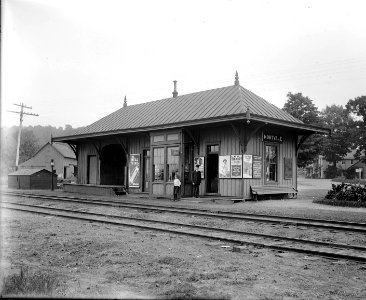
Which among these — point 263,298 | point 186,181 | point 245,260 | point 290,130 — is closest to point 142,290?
point 263,298

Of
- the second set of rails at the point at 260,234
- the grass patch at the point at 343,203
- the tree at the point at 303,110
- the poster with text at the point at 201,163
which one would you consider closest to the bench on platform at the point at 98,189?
the poster with text at the point at 201,163

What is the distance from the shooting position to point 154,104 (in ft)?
91.4

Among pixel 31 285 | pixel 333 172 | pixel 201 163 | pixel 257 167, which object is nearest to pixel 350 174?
pixel 333 172

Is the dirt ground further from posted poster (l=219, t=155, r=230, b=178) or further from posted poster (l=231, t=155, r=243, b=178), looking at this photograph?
posted poster (l=219, t=155, r=230, b=178)

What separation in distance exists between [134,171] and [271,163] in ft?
28.1

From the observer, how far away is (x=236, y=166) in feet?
61.7

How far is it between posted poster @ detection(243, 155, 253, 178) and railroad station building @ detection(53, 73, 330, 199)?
46mm

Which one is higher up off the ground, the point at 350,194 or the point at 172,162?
the point at 172,162

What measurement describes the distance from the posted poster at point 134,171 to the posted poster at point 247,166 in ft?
25.9

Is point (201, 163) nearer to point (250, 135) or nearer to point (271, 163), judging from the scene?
point (250, 135)

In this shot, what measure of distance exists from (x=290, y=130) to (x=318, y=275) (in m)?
16.1

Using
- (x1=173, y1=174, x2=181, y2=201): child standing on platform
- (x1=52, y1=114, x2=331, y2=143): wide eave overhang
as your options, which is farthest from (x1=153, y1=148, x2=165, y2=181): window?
(x1=173, y1=174, x2=181, y2=201): child standing on platform

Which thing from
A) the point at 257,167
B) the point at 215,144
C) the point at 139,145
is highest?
the point at 139,145

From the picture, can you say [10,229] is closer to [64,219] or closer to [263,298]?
[64,219]
